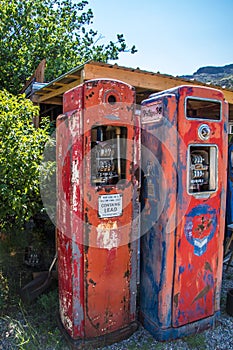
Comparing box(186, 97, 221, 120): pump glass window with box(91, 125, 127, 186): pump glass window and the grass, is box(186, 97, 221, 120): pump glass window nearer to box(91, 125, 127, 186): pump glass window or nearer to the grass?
box(91, 125, 127, 186): pump glass window

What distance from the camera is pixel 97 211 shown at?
96.6 inches

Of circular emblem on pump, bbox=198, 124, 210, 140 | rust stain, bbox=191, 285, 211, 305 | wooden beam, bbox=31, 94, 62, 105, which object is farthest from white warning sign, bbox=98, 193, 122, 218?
wooden beam, bbox=31, 94, 62, 105

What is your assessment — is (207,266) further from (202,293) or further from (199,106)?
(199,106)

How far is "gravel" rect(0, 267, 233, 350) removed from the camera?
2627 millimetres

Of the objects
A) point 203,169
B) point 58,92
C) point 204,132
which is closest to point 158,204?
point 203,169

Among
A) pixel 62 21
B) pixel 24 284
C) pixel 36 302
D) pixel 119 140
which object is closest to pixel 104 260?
pixel 119 140

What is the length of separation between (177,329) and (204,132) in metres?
1.82

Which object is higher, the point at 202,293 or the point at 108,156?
the point at 108,156

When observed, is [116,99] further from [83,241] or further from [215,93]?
[83,241]

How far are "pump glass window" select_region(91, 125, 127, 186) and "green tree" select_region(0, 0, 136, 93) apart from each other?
9409 millimetres

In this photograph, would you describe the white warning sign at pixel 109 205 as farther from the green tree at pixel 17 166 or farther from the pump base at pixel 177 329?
the green tree at pixel 17 166

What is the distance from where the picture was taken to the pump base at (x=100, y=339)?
2.51 meters

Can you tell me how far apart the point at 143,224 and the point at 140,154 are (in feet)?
2.27

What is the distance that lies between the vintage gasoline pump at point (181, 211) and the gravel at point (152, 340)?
69 mm
